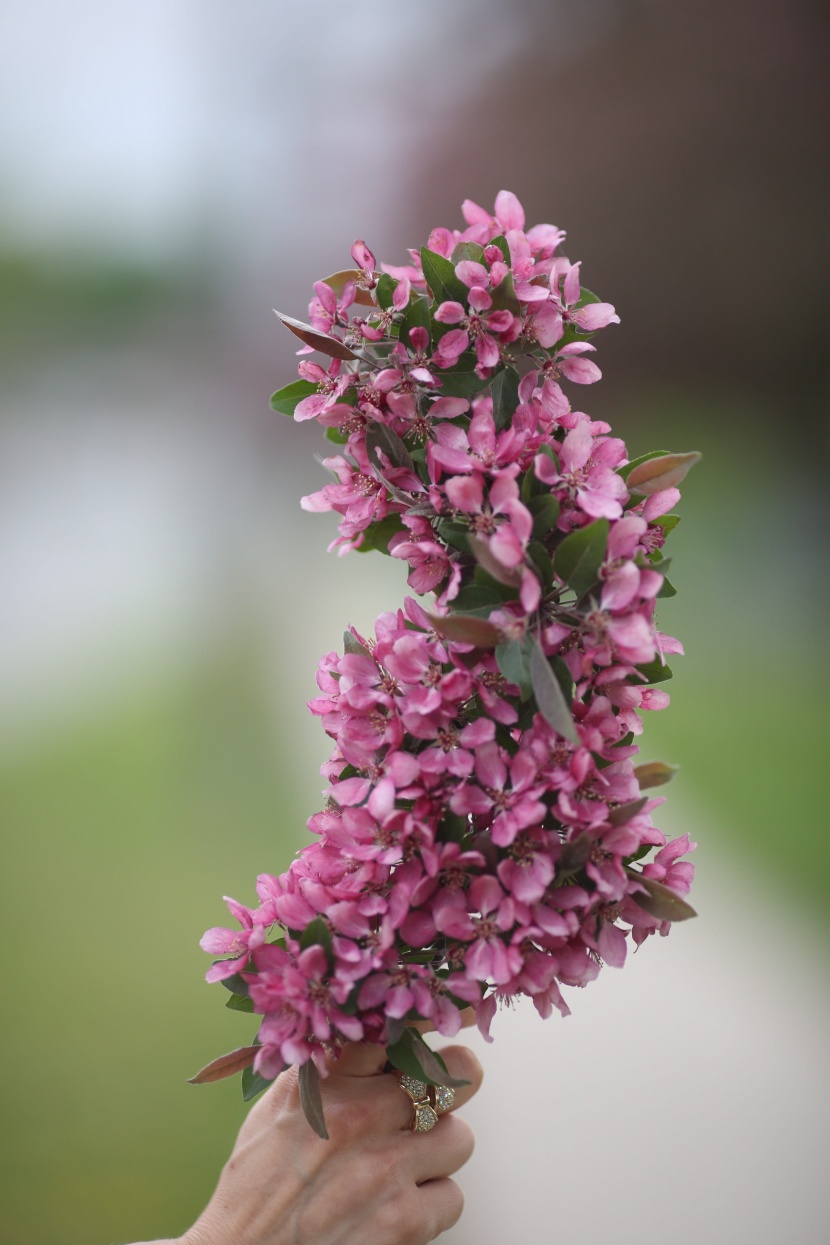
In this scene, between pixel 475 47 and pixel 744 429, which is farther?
pixel 475 47

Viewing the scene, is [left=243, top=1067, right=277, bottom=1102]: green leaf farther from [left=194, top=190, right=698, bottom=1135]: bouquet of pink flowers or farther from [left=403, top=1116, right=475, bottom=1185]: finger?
[left=403, top=1116, right=475, bottom=1185]: finger

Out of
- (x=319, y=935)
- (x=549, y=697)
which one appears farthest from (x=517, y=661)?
(x=319, y=935)

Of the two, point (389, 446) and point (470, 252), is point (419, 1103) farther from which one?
point (470, 252)

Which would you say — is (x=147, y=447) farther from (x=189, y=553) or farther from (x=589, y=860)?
(x=589, y=860)

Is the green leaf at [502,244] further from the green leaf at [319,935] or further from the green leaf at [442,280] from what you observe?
the green leaf at [319,935]

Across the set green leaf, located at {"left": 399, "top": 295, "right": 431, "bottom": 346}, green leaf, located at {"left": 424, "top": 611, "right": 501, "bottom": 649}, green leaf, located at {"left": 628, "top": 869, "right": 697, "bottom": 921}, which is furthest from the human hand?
green leaf, located at {"left": 399, "top": 295, "right": 431, "bottom": 346}

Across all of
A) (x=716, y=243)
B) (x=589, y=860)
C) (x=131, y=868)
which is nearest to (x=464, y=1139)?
(x=589, y=860)

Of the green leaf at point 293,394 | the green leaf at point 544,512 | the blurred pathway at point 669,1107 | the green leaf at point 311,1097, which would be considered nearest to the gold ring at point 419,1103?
the green leaf at point 311,1097
